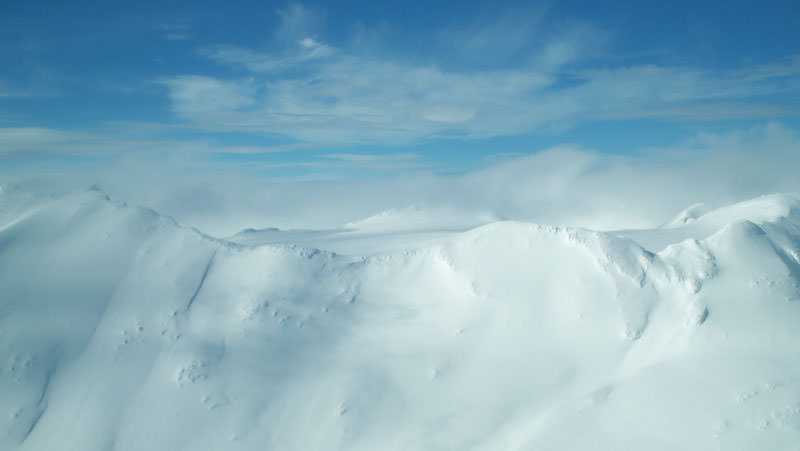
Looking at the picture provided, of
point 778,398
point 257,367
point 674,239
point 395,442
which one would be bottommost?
point 395,442

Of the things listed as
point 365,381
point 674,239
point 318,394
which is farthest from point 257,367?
point 674,239

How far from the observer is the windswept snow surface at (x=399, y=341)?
26.8 meters

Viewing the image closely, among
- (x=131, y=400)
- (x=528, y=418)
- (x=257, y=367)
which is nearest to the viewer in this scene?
(x=528, y=418)

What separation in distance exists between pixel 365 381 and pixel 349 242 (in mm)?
28441

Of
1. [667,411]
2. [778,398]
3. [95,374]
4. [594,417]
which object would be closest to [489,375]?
[594,417]

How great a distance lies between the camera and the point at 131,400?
30359 millimetres

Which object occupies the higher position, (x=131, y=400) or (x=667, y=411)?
(x=667, y=411)

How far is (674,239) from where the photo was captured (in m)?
44.7

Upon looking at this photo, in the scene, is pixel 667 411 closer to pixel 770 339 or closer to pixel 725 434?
pixel 725 434

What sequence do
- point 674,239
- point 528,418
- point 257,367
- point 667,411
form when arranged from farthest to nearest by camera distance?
1. point 674,239
2. point 257,367
3. point 528,418
4. point 667,411

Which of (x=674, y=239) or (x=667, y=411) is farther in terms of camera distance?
(x=674, y=239)

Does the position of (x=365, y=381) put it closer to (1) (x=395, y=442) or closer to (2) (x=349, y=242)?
(1) (x=395, y=442)

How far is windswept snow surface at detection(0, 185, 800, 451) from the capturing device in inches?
1055

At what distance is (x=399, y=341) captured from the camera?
113ft
